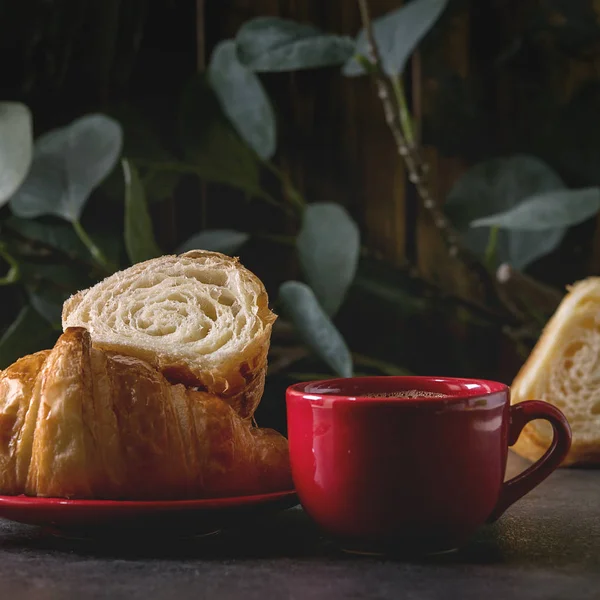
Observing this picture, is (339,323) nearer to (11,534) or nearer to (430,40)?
(430,40)

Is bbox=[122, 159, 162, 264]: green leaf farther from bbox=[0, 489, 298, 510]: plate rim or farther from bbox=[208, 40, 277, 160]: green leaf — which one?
bbox=[0, 489, 298, 510]: plate rim

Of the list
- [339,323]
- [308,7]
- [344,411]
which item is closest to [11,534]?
[344,411]

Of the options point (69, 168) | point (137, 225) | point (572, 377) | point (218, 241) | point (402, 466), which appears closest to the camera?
point (402, 466)

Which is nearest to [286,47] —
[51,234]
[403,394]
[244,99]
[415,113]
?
[244,99]

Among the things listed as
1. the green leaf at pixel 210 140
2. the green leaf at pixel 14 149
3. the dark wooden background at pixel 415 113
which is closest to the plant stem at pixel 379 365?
the dark wooden background at pixel 415 113

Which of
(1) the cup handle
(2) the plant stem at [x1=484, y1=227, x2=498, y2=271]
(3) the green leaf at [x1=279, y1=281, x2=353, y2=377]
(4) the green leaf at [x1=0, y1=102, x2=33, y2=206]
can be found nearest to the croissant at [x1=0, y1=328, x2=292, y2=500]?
(1) the cup handle

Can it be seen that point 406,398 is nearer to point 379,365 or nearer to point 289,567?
point 289,567
